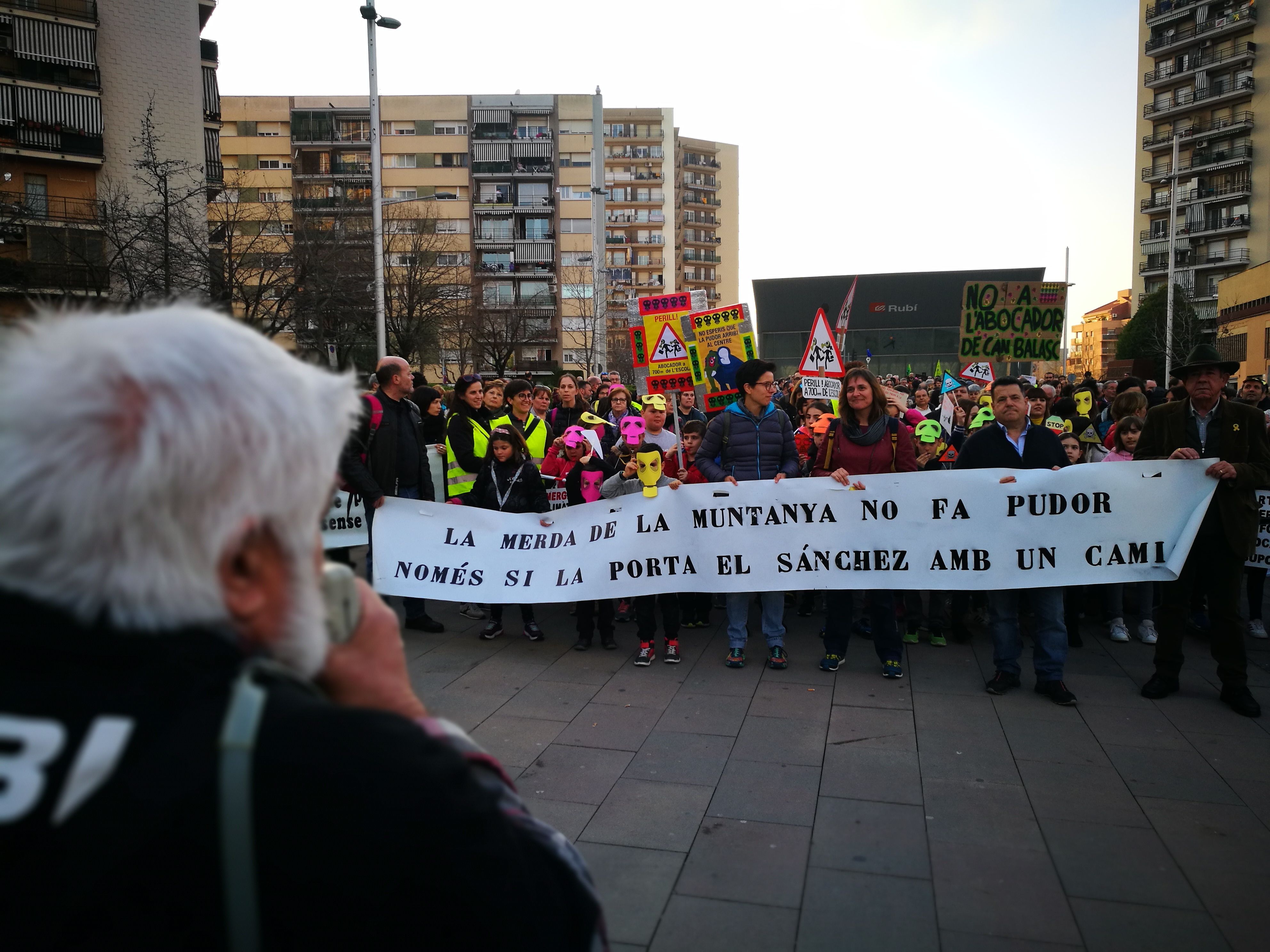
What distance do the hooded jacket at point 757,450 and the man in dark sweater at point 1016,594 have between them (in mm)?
1285

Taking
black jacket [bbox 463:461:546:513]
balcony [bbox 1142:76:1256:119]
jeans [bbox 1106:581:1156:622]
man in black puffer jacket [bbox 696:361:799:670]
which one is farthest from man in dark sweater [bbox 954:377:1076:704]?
balcony [bbox 1142:76:1256:119]

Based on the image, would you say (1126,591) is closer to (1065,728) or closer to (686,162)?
(1065,728)

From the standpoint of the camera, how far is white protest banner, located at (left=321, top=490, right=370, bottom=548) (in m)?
8.70

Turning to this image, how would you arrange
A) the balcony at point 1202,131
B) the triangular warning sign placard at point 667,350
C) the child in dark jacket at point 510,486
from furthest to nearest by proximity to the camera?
the balcony at point 1202,131, the triangular warning sign placard at point 667,350, the child in dark jacket at point 510,486

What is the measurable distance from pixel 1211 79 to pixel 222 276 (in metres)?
83.2

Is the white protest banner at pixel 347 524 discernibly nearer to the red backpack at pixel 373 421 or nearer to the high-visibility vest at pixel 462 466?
the red backpack at pixel 373 421

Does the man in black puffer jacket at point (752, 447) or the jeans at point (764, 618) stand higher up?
the man in black puffer jacket at point (752, 447)

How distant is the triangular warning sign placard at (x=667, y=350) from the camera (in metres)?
10.1

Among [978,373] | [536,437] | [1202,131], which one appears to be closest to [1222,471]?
[536,437]

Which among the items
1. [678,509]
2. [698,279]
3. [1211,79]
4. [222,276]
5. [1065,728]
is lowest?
[1065,728]

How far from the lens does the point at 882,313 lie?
59.7m

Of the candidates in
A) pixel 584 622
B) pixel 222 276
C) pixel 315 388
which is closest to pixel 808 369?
pixel 584 622

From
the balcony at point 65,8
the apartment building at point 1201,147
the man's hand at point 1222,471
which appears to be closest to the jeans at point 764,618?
the man's hand at point 1222,471

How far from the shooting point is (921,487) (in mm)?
6832
